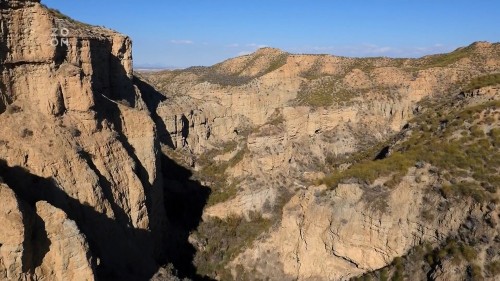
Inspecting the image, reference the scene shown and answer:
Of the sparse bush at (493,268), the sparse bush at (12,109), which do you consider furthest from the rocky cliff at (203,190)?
the sparse bush at (12,109)

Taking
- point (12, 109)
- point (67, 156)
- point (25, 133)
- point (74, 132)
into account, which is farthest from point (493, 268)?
point (12, 109)

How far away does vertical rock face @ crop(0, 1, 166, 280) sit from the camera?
16.3 metres

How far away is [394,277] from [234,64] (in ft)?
204

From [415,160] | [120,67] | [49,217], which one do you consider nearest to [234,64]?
[120,67]

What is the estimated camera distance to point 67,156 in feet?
68.5

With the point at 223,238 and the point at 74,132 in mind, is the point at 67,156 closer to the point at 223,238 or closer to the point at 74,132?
the point at 74,132

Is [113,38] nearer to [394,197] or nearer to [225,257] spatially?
[225,257]

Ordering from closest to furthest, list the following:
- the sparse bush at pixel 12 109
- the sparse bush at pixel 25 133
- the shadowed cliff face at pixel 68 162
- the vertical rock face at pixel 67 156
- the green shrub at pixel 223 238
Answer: the shadowed cliff face at pixel 68 162 < the vertical rock face at pixel 67 156 < the sparse bush at pixel 25 133 < the sparse bush at pixel 12 109 < the green shrub at pixel 223 238

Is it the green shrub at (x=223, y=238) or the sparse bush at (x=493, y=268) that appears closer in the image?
the sparse bush at (x=493, y=268)

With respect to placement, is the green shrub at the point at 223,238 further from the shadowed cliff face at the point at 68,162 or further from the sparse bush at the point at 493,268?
the sparse bush at the point at 493,268

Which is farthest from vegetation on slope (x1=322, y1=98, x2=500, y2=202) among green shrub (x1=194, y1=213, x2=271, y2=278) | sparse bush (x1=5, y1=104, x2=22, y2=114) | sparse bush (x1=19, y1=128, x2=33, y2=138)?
sparse bush (x1=5, y1=104, x2=22, y2=114)

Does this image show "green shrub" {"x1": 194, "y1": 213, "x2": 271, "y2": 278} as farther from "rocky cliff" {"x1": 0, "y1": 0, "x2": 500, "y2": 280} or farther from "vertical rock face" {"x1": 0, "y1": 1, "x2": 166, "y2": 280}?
"vertical rock face" {"x1": 0, "y1": 1, "x2": 166, "y2": 280}

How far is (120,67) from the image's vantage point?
34000 mm

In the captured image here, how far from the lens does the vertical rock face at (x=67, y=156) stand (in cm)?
1631
